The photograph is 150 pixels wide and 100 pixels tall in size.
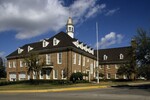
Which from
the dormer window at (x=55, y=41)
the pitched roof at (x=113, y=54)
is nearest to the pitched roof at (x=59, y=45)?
the dormer window at (x=55, y=41)

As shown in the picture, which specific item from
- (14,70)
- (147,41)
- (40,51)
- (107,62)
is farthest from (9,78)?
(147,41)

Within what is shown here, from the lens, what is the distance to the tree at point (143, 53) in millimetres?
34000

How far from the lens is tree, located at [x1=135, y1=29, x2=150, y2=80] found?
112 feet

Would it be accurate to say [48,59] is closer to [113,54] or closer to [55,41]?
[55,41]

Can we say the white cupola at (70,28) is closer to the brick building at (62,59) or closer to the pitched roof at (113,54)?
the brick building at (62,59)

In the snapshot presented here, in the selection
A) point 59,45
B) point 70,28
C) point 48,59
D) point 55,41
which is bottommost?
Result: point 48,59

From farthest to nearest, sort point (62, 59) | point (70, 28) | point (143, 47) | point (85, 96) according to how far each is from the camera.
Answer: point (70, 28)
point (62, 59)
point (143, 47)
point (85, 96)

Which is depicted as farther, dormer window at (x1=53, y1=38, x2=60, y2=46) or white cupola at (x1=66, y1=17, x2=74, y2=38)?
white cupola at (x1=66, y1=17, x2=74, y2=38)

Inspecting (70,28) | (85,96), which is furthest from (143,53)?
(70,28)

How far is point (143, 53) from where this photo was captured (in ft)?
115

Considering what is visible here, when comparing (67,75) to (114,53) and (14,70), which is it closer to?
(14,70)

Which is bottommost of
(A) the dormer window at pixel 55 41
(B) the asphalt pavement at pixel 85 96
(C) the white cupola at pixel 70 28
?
(B) the asphalt pavement at pixel 85 96

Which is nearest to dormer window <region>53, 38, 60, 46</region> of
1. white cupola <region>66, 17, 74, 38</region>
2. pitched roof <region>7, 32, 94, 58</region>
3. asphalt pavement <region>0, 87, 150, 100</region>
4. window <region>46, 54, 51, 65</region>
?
pitched roof <region>7, 32, 94, 58</region>

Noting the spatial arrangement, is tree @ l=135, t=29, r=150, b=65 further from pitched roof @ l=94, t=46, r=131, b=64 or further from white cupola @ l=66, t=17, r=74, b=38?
pitched roof @ l=94, t=46, r=131, b=64
